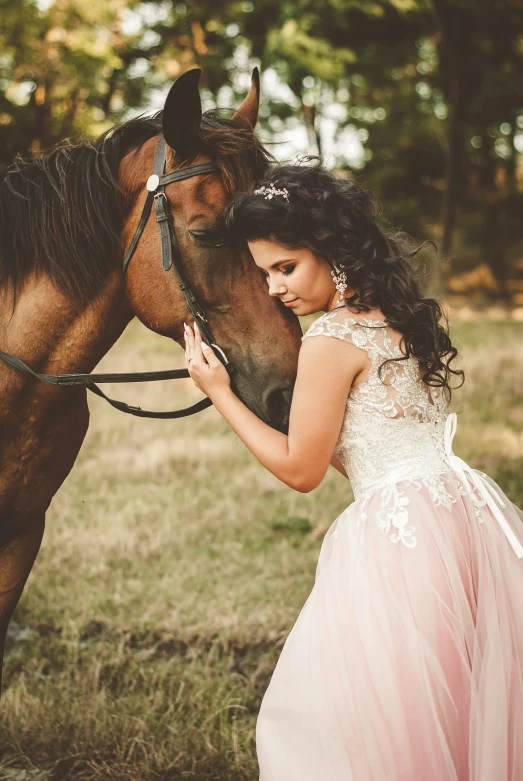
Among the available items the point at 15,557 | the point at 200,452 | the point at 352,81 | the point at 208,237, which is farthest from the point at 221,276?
the point at 352,81

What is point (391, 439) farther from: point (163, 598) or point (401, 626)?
point (163, 598)

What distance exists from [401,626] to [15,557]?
1.58 meters

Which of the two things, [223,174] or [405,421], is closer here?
[405,421]

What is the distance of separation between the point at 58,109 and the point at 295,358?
13.3 meters

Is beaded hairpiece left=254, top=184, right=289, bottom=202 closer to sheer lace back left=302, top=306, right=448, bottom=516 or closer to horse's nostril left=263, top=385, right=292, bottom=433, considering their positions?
sheer lace back left=302, top=306, right=448, bottom=516

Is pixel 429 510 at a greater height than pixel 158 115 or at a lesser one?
lesser

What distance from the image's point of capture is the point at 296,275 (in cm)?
213

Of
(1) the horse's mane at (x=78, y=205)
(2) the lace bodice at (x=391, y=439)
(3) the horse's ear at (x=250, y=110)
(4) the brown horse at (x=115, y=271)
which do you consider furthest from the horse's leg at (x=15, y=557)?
(3) the horse's ear at (x=250, y=110)

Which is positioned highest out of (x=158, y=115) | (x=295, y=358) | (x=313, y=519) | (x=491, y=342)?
(x=158, y=115)

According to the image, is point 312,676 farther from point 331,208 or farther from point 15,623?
point 15,623

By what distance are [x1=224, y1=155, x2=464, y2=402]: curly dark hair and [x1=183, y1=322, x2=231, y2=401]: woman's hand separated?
1.21ft

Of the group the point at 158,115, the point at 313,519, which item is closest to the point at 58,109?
the point at 313,519

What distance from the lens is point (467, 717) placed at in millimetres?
1855

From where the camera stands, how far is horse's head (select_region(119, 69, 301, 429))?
2230 mm
